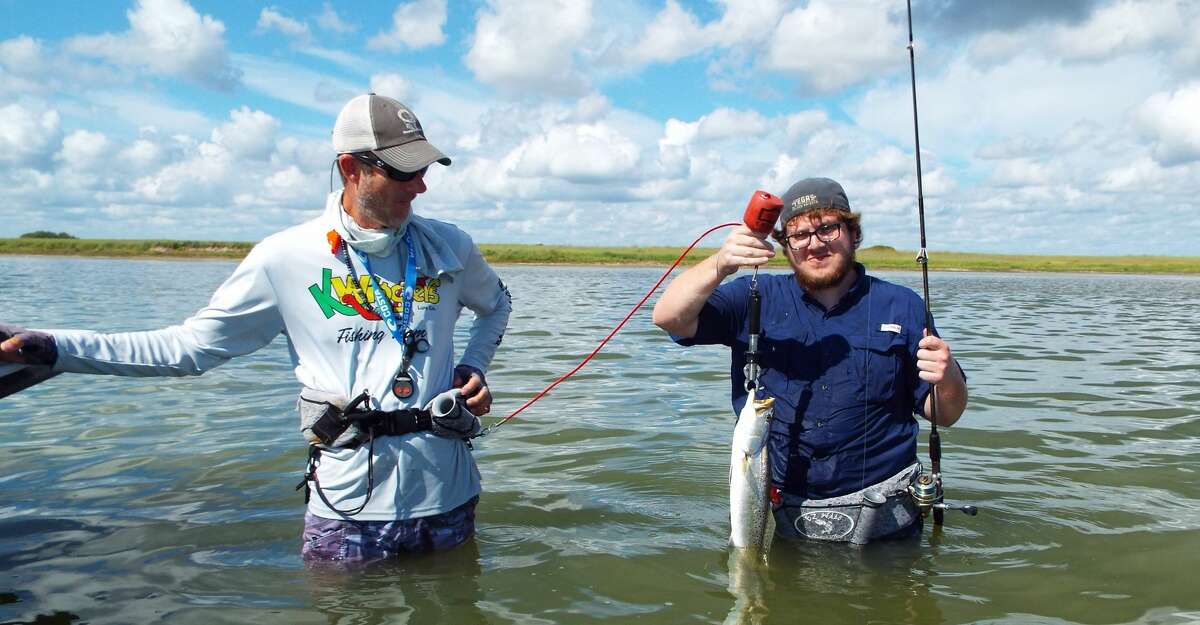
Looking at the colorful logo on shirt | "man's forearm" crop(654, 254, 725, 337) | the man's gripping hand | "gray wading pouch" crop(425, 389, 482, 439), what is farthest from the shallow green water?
"man's forearm" crop(654, 254, 725, 337)

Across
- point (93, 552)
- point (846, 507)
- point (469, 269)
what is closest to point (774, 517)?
point (846, 507)

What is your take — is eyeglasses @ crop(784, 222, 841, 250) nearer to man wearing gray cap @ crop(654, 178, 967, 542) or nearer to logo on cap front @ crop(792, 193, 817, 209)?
man wearing gray cap @ crop(654, 178, 967, 542)

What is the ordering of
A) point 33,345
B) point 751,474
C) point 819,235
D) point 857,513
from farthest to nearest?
point 857,513
point 819,235
point 751,474
point 33,345

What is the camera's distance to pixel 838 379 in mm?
5172

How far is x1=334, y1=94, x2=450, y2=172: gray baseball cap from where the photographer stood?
13.7 feet

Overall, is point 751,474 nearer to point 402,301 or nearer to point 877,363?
point 877,363

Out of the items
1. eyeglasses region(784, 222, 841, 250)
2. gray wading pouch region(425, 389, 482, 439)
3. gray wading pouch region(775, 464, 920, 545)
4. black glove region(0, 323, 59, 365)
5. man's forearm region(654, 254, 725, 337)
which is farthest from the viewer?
gray wading pouch region(775, 464, 920, 545)

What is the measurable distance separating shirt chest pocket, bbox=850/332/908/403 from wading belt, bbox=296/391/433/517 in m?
2.55

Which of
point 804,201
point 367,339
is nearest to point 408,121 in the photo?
point 367,339

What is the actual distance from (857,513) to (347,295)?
3.32m

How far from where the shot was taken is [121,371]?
395cm

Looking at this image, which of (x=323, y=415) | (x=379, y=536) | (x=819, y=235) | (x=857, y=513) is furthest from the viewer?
(x=857, y=513)

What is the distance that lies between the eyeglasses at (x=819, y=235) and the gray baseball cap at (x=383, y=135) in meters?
2.16

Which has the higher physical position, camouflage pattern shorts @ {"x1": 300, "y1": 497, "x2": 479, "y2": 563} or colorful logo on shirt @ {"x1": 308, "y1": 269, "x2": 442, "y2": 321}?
colorful logo on shirt @ {"x1": 308, "y1": 269, "x2": 442, "y2": 321}
